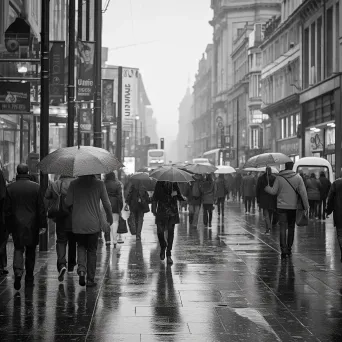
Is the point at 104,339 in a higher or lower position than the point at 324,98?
lower

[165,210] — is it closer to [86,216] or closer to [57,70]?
[86,216]

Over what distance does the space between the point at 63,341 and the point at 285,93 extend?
186 feet

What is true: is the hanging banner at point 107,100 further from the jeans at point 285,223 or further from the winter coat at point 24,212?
the winter coat at point 24,212

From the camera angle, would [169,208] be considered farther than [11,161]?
No

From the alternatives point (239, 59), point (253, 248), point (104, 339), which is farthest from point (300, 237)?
point (239, 59)

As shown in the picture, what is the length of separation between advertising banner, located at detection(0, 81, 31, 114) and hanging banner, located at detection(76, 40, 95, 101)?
4447mm

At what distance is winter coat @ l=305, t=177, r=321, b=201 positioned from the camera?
29266 mm

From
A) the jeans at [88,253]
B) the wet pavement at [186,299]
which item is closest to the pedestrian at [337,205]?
the wet pavement at [186,299]

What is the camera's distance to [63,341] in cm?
802

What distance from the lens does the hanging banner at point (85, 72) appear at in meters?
23.8

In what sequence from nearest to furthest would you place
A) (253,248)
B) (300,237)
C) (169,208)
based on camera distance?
(169,208)
(253,248)
(300,237)

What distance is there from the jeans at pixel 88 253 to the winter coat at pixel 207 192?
13.4 meters

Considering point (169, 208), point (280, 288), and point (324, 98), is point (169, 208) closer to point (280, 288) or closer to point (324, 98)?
point (280, 288)

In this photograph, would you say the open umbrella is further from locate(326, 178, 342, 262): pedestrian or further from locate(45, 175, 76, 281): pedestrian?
locate(45, 175, 76, 281): pedestrian
